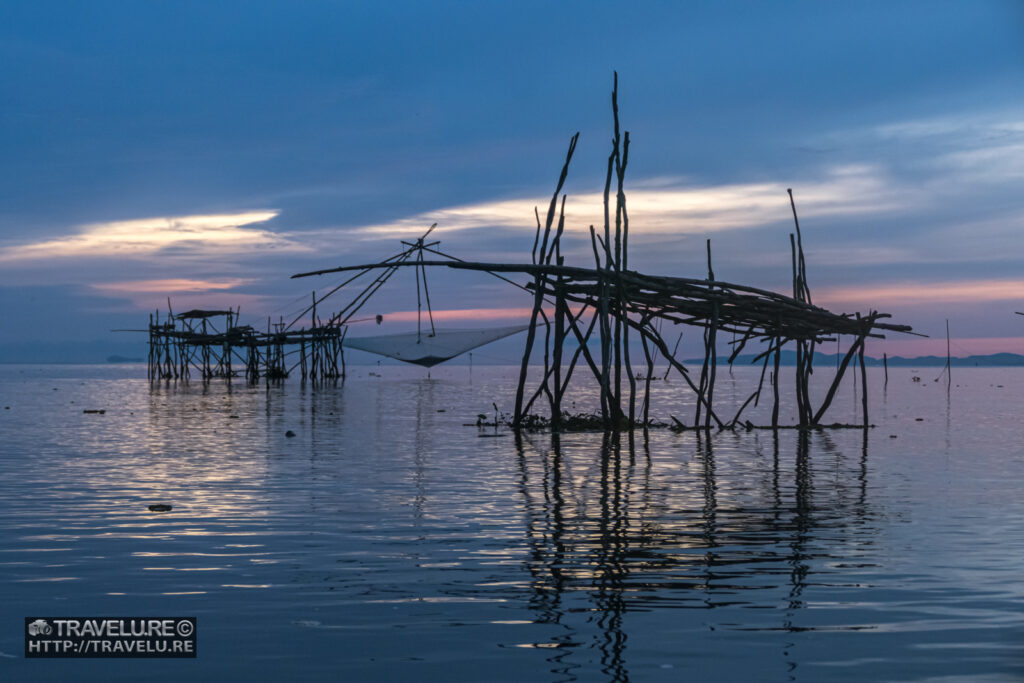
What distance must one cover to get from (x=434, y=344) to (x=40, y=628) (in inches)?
1453

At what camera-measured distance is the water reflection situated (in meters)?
7.23

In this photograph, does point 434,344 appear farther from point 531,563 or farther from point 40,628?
point 40,628

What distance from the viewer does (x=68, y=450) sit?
67.6ft

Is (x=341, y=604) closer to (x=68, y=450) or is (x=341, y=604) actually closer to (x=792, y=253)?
(x=68, y=450)

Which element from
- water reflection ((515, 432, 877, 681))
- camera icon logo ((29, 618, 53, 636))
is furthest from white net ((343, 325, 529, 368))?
camera icon logo ((29, 618, 53, 636))

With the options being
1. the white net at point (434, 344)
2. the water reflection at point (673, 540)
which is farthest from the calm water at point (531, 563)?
the white net at point (434, 344)

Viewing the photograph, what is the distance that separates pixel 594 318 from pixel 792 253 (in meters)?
6.69

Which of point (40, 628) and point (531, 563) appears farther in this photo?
point (531, 563)

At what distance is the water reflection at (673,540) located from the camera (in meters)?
7.23

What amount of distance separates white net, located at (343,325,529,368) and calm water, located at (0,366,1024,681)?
2259 cm

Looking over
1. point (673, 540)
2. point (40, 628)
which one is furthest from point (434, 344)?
point (40, 628)

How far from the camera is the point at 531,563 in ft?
30.0

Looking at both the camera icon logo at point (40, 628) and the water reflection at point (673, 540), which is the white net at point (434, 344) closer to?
the water reflection at point (673, 540)

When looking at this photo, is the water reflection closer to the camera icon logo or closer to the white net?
the camera icon logo
